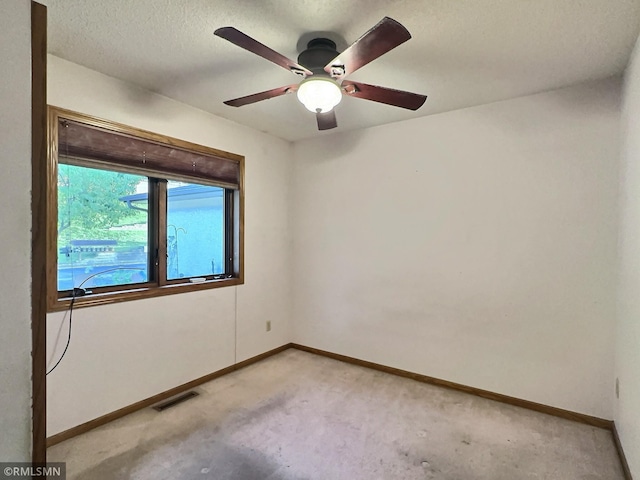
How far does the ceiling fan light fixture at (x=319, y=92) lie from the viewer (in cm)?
183

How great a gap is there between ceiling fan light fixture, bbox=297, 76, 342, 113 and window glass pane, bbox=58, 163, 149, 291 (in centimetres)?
166

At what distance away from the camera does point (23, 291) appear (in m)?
0.80

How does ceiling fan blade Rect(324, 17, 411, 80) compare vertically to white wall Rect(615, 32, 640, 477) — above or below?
above

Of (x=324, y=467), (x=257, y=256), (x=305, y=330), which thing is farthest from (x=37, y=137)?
(x=305, y=330)

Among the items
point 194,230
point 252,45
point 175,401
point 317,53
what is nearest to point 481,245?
point 317,53

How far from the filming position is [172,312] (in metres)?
2.84

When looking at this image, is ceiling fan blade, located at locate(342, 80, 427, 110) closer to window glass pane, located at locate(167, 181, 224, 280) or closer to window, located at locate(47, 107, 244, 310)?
window, located at locate(47, 107, 244, 310)

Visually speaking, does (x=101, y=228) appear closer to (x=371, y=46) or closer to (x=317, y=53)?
(x=317, y=53)

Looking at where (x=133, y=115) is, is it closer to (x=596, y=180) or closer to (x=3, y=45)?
(x=3, y=45)

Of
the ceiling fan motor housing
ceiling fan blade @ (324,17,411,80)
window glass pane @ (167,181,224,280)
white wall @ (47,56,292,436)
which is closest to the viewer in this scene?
ceiling fan blade @ (324,17,411,80)

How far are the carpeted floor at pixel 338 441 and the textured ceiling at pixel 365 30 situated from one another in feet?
8.26

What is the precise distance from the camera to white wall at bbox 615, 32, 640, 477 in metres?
1.76

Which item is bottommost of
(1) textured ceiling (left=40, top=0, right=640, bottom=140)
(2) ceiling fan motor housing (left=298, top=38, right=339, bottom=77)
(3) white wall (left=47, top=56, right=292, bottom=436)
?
(3) white wall (left=47, top=56, right=292, bottom=436)

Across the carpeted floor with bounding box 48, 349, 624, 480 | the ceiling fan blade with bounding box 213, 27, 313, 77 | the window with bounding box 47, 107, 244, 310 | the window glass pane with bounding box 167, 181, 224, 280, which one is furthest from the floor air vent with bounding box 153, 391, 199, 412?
the ceiling fan blade with bounding box 213, 27, 313, 77
